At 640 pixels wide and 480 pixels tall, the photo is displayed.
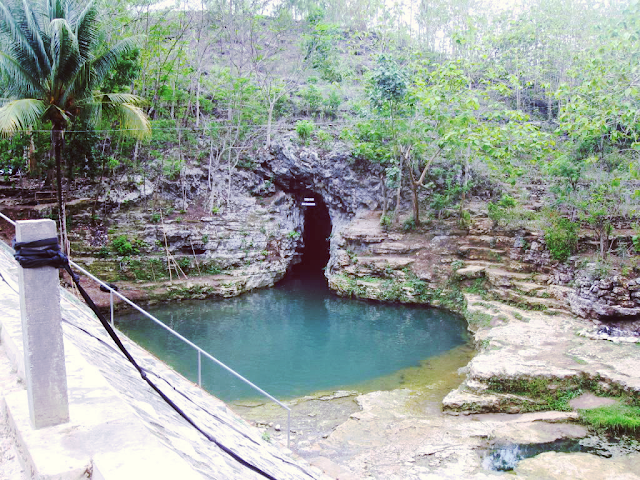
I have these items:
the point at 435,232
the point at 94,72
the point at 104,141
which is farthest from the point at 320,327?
the point at 104,141

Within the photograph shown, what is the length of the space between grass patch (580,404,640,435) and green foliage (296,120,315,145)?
16.5m

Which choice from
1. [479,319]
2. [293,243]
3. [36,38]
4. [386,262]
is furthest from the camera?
[293,243]

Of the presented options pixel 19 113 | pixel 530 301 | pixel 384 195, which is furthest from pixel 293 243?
pixel 19 113

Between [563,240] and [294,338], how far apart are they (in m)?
9.18

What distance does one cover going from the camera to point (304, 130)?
22141 mm

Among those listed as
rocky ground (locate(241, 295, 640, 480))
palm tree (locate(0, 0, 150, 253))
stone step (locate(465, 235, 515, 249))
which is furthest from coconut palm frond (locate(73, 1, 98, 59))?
stone step (locate(465, 235, 515, 249))

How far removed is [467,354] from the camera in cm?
1295

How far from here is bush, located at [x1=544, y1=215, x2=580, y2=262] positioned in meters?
15.4

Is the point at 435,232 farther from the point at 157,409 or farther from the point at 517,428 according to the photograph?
the point at 157,409

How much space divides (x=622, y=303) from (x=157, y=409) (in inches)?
519

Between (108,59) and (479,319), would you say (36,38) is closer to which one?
(108,59)

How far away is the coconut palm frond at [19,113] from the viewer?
11.4 meters

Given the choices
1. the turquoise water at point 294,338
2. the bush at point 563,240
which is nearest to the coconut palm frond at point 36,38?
the turquoise water at point 294,338

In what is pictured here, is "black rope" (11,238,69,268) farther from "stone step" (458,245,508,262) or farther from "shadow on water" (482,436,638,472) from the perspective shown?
"stone step" (458,245,508,262)
